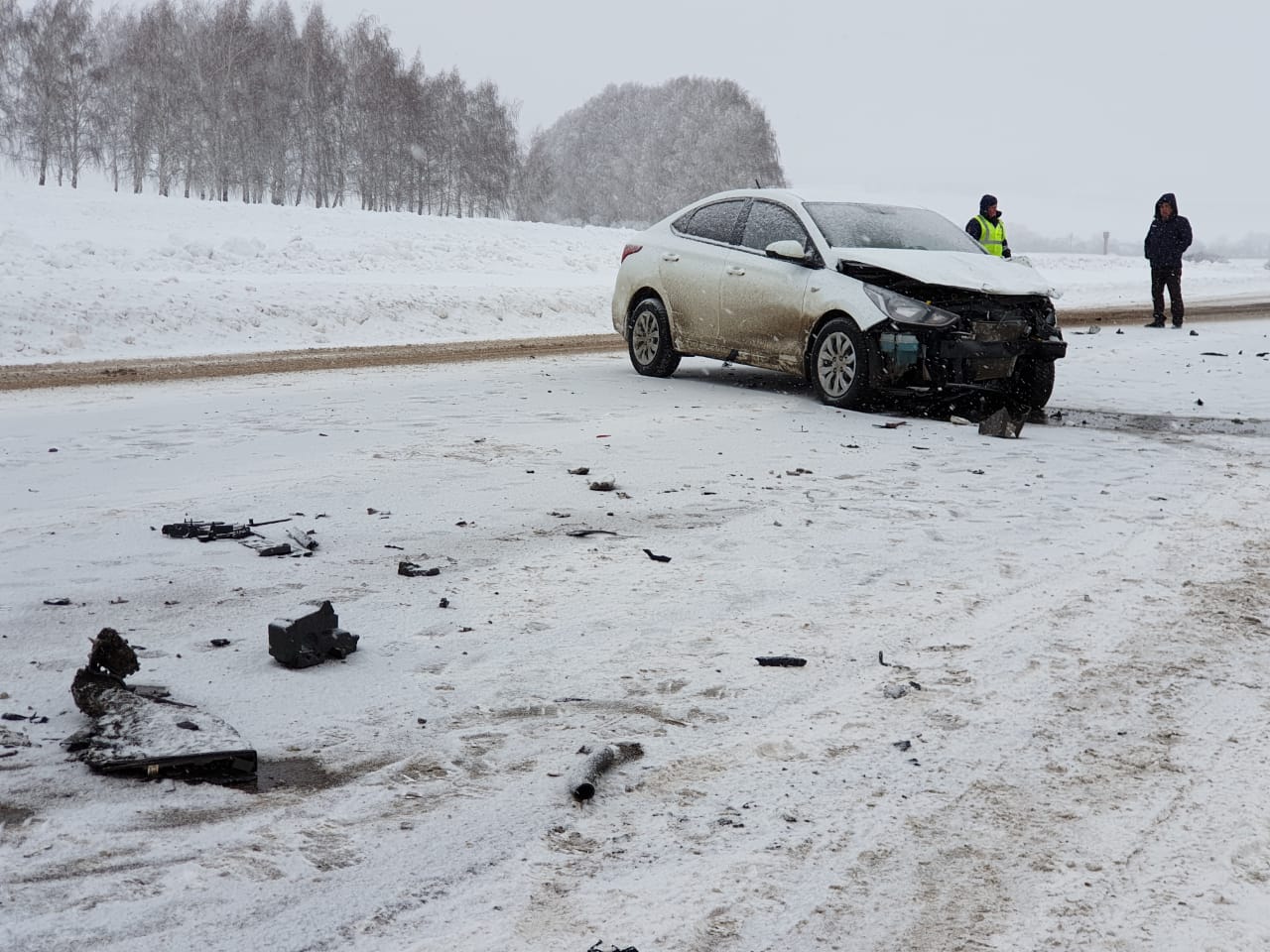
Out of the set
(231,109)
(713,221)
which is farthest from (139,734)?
(231,109)

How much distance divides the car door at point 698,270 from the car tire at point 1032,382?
2663mm

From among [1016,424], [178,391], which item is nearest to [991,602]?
[1016,424]

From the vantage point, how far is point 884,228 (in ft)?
33.8

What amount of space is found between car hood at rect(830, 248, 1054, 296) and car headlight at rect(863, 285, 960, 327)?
0.19m

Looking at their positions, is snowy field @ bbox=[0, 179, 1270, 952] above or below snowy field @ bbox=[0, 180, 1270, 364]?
below

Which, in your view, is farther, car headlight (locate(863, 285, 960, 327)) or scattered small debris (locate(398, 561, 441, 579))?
car headlight (locate(863, 285, 960, 327))

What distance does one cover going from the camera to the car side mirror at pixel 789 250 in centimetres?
988

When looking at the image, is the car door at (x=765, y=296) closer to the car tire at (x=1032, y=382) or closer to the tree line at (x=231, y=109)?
the car tire at (x=1032, y=382)

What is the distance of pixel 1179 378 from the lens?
39.4 ft

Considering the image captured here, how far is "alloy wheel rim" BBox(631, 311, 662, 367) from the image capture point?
1168cm

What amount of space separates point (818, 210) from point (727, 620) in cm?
674

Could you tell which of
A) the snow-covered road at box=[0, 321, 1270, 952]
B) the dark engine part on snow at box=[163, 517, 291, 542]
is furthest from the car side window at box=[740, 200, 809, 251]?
the dark engine part on snow at box=[163, 517, 291, 542]

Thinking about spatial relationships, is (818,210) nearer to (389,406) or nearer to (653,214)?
(389,406)

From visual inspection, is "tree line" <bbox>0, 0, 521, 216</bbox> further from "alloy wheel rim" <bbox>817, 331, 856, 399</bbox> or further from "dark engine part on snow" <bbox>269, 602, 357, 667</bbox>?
"dark engine part on snow" <bbox>269, 602, 357, 667</bbox>
